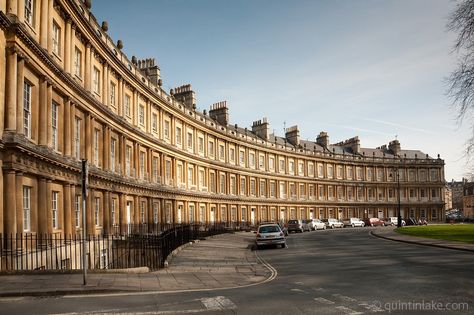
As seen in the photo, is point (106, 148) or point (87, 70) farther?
point (106, 148)

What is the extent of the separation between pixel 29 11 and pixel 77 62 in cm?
603

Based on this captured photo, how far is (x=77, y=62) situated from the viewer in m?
24.7

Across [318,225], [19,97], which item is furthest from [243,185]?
[19,97]

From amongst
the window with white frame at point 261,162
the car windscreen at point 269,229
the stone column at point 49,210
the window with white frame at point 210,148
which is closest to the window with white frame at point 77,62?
the stone column at point 49,210

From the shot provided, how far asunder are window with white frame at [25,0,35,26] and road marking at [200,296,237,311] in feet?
45.9

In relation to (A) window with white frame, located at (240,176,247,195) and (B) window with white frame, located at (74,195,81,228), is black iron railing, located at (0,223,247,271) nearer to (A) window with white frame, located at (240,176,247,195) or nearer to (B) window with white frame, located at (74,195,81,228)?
(B) window with white frame, located at (74,195,81,228)

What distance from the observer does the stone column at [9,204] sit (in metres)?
15.8

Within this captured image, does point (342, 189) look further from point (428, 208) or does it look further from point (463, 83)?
point (463, 83)

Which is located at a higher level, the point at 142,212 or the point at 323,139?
the point at 323,139

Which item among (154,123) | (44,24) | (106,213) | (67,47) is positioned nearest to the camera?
(44,24)

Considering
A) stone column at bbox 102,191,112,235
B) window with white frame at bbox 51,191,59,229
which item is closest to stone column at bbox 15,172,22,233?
window with white frame at bbox 51,191,59,229

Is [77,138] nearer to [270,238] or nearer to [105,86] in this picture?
[105,86]

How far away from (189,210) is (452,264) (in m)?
31.5

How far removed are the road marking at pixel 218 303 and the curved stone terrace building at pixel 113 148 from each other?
29.5ft
